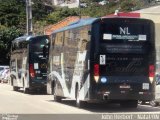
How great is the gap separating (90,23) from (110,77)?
6.78ft

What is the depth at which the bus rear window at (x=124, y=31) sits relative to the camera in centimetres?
2059

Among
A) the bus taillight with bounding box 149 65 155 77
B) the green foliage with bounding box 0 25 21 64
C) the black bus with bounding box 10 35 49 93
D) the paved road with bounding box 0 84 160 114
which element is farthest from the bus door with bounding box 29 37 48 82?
the green foliage with bounding box 0 25 21 64

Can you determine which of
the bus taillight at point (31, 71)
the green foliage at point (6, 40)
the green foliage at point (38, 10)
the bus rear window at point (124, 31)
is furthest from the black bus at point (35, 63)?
the green foliage at point (38, 10)

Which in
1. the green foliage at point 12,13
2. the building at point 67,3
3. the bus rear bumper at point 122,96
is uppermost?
the building at point 67,3

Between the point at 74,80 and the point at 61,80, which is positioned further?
the point at 61,80

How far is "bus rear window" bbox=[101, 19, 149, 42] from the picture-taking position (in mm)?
20594

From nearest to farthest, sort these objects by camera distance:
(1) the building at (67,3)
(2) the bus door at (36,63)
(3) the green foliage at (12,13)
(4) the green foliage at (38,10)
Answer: (2) the bus door at (36,63)
(3) the green foliage at (12,13)
(4) the green foliage at (38,10)
(1) the building at (67,3)

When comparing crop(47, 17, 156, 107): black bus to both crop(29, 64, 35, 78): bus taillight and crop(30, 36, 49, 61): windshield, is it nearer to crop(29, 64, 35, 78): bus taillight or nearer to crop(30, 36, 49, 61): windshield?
crop(30, 36, 49, 61): windshield

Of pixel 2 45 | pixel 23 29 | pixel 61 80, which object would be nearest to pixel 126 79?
pixel 61 80

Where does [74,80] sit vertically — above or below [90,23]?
below

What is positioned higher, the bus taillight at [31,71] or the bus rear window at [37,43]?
the bus rear window at [37,43]

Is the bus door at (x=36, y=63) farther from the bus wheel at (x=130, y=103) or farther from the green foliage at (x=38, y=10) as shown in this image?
the green foliage at (x=38, y=10)

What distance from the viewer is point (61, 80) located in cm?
2536

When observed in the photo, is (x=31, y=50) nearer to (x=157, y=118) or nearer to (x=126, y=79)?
(x=126, y=79)
